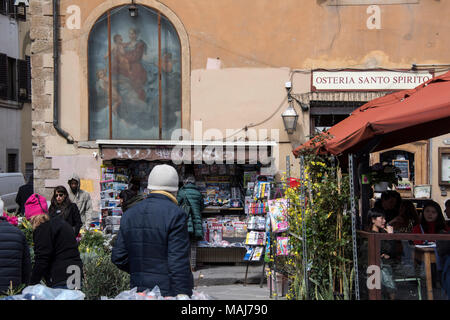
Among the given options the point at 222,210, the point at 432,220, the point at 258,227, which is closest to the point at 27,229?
the point at 258,227

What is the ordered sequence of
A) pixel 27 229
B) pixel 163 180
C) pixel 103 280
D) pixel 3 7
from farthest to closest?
pixel 3 7 < pixel 27 229 < pixel 103 280 < pixel 163 180

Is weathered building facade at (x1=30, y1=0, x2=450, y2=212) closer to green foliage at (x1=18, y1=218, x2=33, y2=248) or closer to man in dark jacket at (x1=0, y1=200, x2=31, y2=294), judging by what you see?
green foliage at (x1=18, y1=218, x2=33, y2=248)

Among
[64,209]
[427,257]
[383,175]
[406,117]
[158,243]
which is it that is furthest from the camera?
[64,209]

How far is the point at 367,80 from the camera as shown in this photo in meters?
12.3

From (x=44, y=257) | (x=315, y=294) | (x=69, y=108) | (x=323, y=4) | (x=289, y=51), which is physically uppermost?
(x=323, y=4)

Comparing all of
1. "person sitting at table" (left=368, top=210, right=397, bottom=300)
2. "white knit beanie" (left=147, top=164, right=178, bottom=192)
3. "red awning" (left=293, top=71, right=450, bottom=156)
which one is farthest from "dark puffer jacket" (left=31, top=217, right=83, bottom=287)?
"person sitting at table" (left=368, top=210, right=397, bottom=300)

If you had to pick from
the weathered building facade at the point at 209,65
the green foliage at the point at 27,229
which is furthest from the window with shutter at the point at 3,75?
the green foliage at the point at 27,229

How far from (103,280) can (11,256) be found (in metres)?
1.78

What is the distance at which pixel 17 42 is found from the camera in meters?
25.4

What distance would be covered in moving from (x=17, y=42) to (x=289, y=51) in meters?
16.5

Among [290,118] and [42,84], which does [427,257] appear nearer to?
[290,118]

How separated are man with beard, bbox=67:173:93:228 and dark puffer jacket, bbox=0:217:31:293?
5.73 meters

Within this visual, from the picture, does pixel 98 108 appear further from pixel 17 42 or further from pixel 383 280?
pixel 17 42
